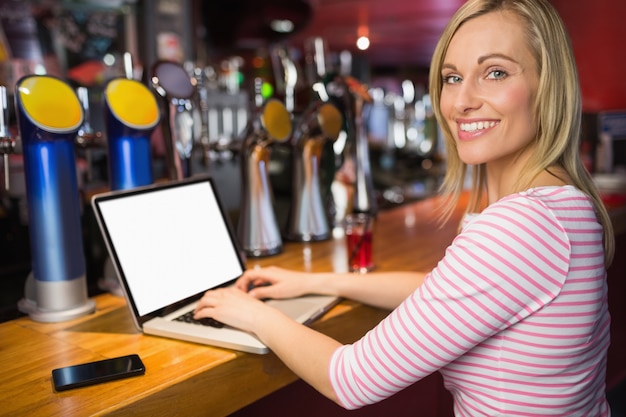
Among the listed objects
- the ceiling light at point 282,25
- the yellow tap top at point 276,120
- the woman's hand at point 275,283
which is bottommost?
the woman's hand at point 275,283

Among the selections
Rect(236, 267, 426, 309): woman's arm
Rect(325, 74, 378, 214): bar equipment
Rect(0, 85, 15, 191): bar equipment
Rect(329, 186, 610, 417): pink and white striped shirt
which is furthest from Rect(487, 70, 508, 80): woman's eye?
Rect(325, 74, 378, 214): bar equipment

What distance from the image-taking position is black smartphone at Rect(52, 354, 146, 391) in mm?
892

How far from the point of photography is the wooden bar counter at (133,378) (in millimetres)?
861

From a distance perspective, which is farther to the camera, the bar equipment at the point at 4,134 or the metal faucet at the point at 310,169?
the metal faucet at the point at 310,169

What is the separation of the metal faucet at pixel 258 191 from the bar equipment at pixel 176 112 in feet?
0.60

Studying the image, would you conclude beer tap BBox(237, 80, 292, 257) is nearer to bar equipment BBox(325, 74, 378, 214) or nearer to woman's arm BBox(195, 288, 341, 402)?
bar equipment BBox(325, 74, 378, 214)

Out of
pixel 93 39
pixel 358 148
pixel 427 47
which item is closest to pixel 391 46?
pixel 427 47

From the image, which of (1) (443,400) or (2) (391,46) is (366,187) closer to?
(1) (443,400)

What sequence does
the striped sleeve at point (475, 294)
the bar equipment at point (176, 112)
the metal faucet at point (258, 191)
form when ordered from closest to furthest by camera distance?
the striped sleeve at point (475, 294)
the bar equipment at point (176, 112)
the metal faucet at point (258, 191)

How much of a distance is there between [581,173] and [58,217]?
945 mm

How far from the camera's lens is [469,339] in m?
0.86

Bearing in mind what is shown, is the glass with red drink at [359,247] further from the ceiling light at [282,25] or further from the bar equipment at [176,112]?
the ceiling light at [282,25]

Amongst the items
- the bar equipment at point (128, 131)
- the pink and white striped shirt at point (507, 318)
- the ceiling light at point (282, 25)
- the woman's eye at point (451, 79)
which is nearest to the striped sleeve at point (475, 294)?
the pink and white striped shirt at point (507, 318)

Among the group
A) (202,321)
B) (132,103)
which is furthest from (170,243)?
(132,103)
